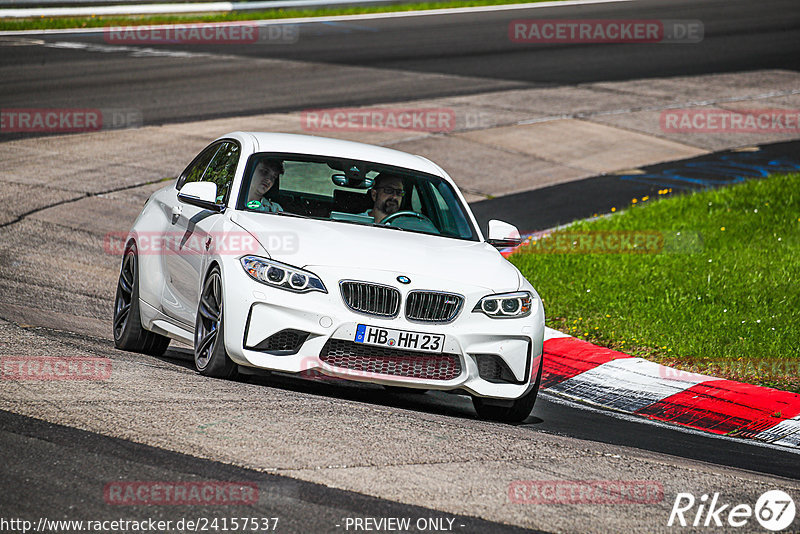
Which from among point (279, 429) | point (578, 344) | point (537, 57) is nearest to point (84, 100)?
point (537, 57)

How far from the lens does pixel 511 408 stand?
7473 mm

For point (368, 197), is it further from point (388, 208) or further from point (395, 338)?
point (395, 338)

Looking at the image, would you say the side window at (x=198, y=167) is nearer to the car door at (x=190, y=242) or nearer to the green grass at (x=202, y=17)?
the car door at (x=190, y=242)

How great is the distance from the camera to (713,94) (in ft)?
74.7

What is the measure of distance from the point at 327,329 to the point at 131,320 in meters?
2.28

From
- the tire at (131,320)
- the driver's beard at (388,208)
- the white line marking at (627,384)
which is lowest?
the white line marking at (627,384)

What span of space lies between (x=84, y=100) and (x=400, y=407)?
45.1 ft

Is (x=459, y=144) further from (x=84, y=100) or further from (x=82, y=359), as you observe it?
(x=82, y=359)
